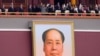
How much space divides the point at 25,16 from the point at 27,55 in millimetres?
584

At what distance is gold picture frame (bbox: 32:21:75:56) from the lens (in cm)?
711

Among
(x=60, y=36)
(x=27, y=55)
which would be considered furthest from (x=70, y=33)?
(x=27, y=55)

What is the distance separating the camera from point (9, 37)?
287 inches

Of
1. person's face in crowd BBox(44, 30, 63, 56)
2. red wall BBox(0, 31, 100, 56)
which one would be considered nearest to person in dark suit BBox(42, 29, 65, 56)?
person's face in crowd BBox(44, 30, 63, 56)

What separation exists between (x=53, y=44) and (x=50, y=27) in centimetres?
25

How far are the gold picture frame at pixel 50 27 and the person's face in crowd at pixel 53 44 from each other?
0.06m

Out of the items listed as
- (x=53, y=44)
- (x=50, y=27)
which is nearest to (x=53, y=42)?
(x=53, y=44)

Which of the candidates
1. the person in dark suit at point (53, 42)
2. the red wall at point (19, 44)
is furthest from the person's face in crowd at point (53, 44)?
the red wall at point (19, 44)

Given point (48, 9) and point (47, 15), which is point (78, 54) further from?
point (48, 9)

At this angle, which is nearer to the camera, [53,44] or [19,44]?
[53,44]

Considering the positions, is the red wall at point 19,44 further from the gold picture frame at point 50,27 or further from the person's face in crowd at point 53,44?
the person's face in crowd at point 53,44

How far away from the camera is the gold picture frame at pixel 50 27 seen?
7113mm

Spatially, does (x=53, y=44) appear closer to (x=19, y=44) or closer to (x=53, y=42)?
(x=53, y=42)

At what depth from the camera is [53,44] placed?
7.14 meters
